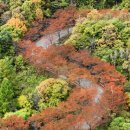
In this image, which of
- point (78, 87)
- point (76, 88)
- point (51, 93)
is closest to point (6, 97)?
point (51, 93)

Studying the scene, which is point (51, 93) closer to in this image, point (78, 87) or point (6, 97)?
point (78, 87)

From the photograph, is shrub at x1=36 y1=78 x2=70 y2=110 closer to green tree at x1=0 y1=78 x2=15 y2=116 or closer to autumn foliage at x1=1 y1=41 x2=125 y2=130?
autumn foliage at x1=1 y1=41 x2=125 y2=130

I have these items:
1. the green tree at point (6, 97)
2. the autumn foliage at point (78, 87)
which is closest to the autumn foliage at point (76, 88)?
the autumn foliage at point (78, 87)

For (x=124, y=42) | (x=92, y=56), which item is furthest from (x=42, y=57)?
(x=124, y=42)

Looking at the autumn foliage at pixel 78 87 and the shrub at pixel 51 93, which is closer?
the autumn foliage at pixel 78 87

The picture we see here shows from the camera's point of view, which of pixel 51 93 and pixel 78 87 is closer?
pixel 51 93

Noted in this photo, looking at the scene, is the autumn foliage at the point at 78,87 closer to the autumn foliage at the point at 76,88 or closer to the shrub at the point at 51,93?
the autumn foliage at the point at 76,88

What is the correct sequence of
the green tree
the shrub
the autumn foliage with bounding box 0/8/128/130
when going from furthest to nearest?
the green tree, the shrub, the autumn foliage with bounding box 0/8/128/130

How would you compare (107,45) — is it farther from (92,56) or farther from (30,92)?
(30,92)

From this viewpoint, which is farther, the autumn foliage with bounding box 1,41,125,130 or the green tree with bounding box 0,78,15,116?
the green tree with bounding box 0,78,15,116

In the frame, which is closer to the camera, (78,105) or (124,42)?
(78,105)

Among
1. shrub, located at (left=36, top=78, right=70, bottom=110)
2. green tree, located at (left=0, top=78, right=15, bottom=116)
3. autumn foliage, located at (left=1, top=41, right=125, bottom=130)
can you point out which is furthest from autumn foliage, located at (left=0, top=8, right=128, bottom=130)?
green tree, located at (left=0, top=78, right=15, bottom=116)
